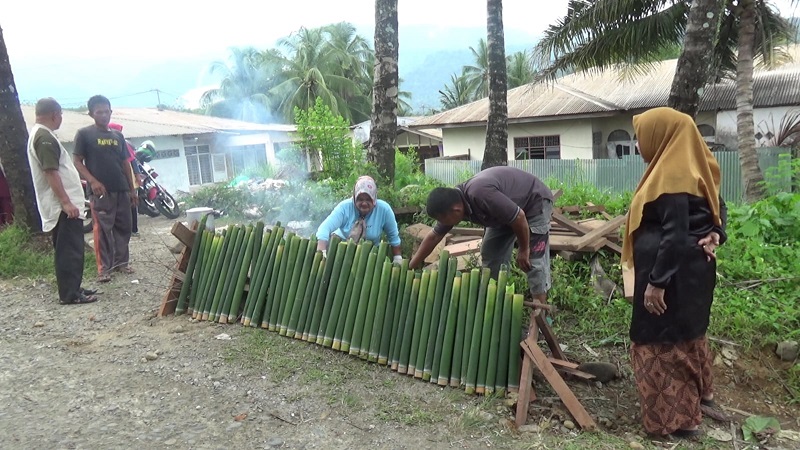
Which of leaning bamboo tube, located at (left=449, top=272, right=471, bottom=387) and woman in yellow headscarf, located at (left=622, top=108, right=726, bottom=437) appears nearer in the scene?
woman in yellow headscarf, located at (left=622, top=108, right=726, bottom=437)

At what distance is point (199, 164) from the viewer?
2261cm

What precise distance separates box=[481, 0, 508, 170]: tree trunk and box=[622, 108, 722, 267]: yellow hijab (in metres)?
7.15

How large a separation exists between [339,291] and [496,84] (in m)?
6.93

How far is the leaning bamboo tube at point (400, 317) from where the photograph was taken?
4031 millimetres

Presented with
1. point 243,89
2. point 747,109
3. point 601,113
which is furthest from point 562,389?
point 243,89

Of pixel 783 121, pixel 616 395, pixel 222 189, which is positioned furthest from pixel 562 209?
pixel 783 121

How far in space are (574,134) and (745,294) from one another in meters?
14.6

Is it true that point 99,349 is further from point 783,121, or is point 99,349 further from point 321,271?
point 783,121

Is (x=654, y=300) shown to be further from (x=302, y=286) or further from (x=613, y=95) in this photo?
(x=613, y=95)

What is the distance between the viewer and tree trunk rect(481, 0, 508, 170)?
397 inches

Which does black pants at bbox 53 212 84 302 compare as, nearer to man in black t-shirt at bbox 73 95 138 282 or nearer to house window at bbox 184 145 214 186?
man in black t-shirt at bbox 73 95 138 282

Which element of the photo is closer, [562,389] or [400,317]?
[562,389]

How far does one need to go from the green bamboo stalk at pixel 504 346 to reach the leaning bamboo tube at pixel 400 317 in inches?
28.4

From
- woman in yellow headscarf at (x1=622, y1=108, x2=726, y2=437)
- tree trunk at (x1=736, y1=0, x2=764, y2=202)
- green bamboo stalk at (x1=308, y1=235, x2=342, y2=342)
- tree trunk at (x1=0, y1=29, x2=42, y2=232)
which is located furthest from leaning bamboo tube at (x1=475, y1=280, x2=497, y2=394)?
tree trunk at (x1=736, y1=0, x2=764, y2=202)
